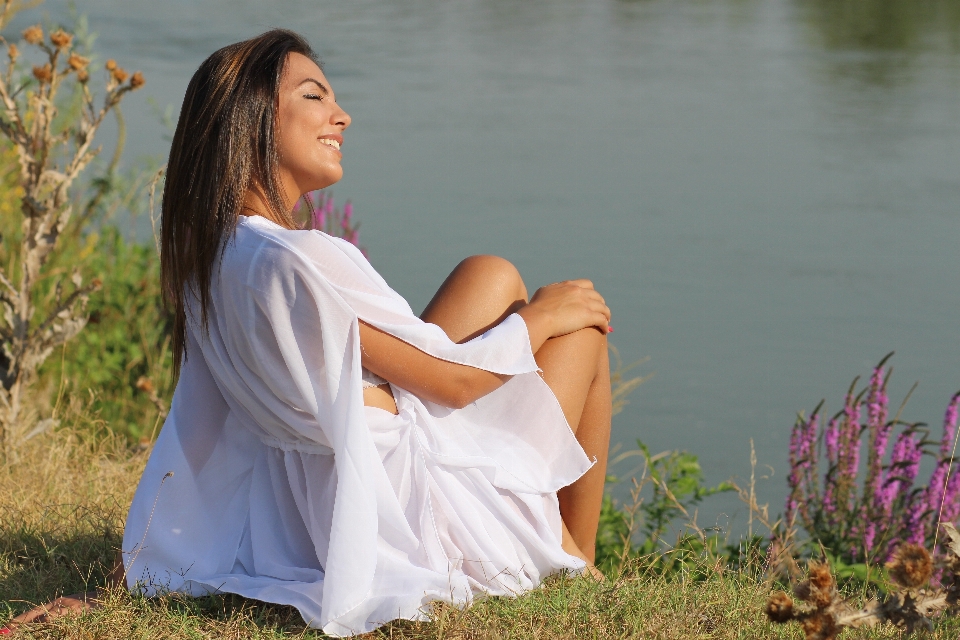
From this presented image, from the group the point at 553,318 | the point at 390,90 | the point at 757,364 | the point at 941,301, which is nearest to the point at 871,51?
the point at 390,90

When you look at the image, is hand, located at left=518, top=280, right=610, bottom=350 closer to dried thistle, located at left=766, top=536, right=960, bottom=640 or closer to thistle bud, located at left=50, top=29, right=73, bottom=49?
dried thistle, located at left=766, top=536, right=960, bottom=640

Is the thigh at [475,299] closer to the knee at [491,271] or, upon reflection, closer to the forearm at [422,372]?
the knee at [491,271]

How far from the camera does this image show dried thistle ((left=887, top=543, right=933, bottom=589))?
5.41ft

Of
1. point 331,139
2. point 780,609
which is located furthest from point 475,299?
point 780,609

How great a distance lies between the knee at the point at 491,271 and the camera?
7.54ft

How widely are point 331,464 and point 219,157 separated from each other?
1.85 feet

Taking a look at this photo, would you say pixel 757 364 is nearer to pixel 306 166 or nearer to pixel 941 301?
pixel 941 301

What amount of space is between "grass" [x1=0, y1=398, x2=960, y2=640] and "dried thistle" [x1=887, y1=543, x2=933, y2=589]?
448 millimetres

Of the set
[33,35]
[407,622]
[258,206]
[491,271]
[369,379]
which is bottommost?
[407,622]

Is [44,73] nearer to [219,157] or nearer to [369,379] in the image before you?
[219,157]

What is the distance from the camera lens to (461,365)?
209 cm

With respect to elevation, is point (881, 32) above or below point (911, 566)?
below

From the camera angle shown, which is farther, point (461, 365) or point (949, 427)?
point (949, 427)

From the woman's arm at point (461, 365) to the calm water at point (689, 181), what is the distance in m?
1.99
